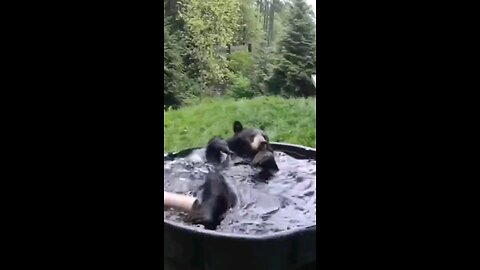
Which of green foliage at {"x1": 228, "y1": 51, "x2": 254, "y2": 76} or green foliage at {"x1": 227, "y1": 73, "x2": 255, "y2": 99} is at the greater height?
green foliage at {"x1": 228, "y1": 51, "x2": 254, "y2": 76}

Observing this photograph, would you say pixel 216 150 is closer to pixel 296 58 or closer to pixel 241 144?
pixel 241 144

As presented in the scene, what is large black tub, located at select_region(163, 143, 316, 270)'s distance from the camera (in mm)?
965

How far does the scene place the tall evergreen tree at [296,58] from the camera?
981mm

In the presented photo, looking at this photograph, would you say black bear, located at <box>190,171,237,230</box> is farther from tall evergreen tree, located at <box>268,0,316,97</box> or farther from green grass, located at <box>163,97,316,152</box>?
tall evergreen tree, located at <box>268,0,316,97</box>

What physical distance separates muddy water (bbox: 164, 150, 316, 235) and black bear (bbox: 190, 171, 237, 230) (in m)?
0.01

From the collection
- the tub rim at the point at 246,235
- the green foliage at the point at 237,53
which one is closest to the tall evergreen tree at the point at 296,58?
the green foliage at the point at 237,53

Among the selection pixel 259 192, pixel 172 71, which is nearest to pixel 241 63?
pixel 172 71

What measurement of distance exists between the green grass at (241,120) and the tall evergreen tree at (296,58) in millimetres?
23

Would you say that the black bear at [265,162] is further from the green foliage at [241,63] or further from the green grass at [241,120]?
the green foliage at [241,63]

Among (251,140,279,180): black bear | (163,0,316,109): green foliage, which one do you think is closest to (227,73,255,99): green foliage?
(163,0,316,109): green foliage

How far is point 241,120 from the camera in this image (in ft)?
3.27

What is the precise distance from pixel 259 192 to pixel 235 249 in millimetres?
115

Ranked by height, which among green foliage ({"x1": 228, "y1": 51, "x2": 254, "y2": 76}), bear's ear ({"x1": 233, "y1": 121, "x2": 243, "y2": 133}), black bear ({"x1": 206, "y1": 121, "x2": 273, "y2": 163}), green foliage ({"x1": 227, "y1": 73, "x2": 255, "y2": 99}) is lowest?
black bear ({"x1": 206, "y1": 121, "x2": 273, "y2": 163})
